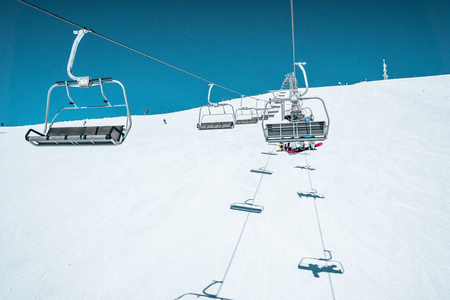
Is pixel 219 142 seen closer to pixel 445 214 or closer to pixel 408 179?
pixel 408 179

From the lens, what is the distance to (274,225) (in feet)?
22.8

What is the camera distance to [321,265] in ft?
17.9

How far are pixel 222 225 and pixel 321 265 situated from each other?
2.88m

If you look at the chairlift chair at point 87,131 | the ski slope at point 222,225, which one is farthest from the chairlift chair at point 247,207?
the chairlift chair at point 87,131

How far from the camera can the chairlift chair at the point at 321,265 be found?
5332mm

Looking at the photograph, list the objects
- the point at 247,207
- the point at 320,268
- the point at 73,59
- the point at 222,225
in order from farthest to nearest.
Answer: the point at 247,207, the point at 222,225, the point at 320,268, the point at 73,59

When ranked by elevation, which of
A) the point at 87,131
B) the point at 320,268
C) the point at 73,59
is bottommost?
the point at 320,268

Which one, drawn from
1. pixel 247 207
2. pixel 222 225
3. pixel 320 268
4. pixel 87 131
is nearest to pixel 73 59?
pixel 87 131

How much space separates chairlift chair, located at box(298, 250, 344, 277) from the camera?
5.33 meters

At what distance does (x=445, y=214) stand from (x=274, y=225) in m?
5.68

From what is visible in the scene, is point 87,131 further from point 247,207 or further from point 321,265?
point 321,265

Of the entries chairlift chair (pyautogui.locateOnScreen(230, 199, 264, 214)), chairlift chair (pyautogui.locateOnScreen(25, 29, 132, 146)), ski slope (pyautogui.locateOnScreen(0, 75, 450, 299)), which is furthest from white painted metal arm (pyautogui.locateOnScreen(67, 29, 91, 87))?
chairlift chair (pyautogui.locateOnScreen(230, 199, 264, 214))

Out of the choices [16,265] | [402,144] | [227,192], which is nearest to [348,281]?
[227,192]

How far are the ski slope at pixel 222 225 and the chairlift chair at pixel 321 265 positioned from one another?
0.42ft
